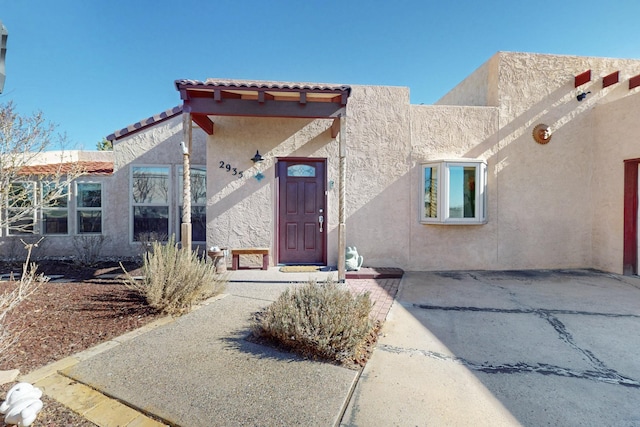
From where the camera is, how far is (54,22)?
6.55 meters

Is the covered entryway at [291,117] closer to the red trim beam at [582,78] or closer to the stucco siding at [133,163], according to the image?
the stucco siding at [133,163]

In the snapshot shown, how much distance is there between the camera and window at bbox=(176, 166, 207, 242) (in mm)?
8188

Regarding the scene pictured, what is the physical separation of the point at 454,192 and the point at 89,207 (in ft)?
33.5

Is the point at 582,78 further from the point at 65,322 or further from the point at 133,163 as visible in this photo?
→ the point at 133,163

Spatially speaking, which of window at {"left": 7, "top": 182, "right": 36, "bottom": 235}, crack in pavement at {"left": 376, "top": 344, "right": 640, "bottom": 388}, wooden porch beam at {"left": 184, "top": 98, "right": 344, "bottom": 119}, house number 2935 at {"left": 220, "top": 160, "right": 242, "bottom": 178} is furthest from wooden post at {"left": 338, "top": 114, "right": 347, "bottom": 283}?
window at {"left": 7, "top": 182, "right": 36, "bottom": 235}

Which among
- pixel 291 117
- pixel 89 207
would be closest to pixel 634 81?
pixel 291 117

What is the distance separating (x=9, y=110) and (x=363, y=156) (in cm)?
692

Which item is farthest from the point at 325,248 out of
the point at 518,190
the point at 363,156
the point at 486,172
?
the point at 518,190

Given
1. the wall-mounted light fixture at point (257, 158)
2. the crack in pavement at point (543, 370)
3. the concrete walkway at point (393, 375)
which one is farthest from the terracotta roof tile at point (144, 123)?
the crack in pavement at point (543, 370)

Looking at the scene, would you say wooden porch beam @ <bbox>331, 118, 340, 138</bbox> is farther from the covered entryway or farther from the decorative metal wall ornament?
the decorative metal wall ornament

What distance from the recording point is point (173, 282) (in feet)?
13.6

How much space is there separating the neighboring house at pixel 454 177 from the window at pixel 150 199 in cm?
252

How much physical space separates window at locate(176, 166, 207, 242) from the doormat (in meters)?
2.95

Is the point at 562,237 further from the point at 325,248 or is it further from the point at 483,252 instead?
the point at 325,248
